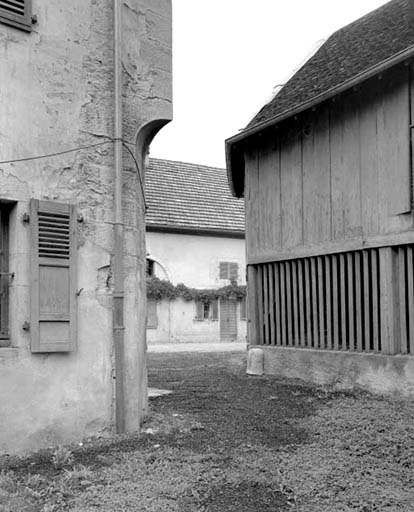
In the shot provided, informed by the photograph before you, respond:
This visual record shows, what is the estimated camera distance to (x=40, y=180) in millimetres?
6062

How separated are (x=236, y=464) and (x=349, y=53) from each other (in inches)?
346

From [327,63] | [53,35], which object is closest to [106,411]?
[53,35]

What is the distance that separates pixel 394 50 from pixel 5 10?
598cm

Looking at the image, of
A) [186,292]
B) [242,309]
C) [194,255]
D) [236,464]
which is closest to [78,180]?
[236,464]

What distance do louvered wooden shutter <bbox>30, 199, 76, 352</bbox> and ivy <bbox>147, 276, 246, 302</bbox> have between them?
1977cm

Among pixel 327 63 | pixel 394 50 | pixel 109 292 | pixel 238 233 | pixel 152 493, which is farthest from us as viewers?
pixel 238 233

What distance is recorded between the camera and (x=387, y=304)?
9109 mm

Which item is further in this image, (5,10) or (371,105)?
(371,105)

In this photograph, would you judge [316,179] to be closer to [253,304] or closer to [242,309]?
[253,304]

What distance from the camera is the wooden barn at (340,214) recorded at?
9.02m

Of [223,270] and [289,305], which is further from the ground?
[223,270]

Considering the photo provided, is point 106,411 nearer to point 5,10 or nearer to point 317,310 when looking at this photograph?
point 5,10

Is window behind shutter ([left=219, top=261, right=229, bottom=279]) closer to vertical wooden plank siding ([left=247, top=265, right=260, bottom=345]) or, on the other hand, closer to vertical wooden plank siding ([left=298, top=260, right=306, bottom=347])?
vertical wooden plank siding ([left=247, top=265, right=260, bottom=345])

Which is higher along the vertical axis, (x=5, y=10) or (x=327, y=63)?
(x=327, y=63)
